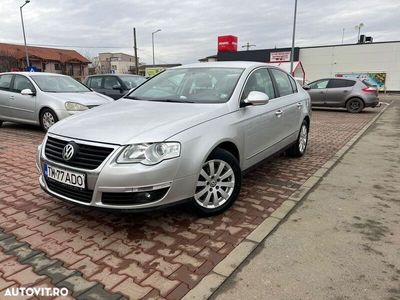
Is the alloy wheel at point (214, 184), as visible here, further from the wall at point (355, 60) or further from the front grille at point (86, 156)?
the wall at point (355, 60)

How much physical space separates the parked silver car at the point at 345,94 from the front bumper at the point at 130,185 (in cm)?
1254

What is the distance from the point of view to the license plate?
118 inches

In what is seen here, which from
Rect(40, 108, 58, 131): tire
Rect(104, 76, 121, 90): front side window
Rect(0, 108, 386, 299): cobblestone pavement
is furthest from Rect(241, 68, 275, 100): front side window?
Rect(104, 76, 121, 90): front side window

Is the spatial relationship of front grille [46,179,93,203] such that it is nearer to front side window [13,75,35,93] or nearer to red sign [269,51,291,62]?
front side window [13,75,35,93]

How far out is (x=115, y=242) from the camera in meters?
3.12

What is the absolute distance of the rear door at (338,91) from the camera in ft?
48.7

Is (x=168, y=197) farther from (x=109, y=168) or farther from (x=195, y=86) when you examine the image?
(x=195, y=86)

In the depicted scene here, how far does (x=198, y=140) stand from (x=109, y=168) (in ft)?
2.82

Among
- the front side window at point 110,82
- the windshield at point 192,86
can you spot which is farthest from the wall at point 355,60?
the windshield at point 192,86

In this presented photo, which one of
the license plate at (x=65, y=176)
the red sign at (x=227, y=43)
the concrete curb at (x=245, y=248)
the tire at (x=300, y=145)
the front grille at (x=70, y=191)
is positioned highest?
the red sign at (x=227, y=43)

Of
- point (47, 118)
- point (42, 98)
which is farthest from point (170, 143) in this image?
point (42, 98)

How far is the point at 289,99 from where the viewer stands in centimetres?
539

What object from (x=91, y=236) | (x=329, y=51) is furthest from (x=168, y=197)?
(x=329, y=51)

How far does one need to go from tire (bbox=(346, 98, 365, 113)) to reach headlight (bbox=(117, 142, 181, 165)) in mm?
13758
